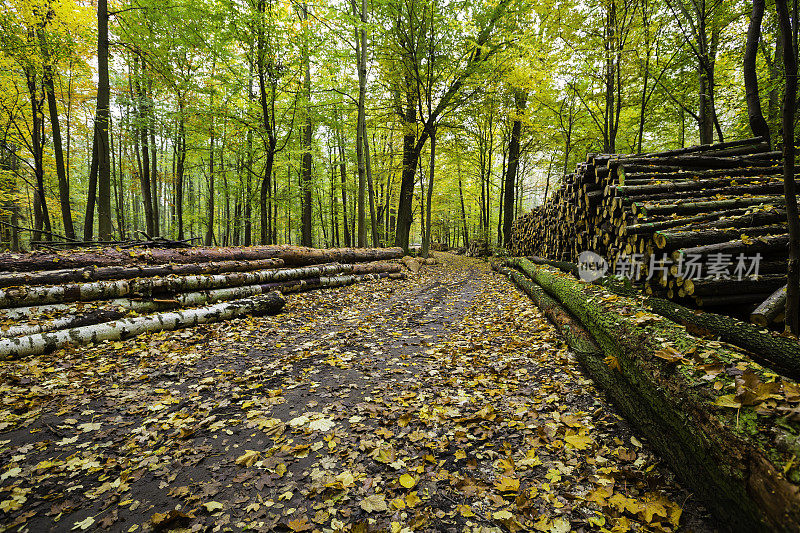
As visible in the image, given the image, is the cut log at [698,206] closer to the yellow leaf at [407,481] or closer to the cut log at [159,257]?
the yellow leaf at [407,481]

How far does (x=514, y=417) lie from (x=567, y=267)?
596 centimetres

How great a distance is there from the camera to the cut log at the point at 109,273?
4662 mm

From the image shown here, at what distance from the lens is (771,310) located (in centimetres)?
306

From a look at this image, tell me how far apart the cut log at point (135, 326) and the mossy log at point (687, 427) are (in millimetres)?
5871

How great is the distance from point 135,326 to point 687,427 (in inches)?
261

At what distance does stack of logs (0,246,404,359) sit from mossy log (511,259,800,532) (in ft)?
19.6

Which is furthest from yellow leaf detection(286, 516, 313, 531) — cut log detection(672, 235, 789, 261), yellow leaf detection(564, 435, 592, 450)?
cut log detection(672, 235, 789, 261)

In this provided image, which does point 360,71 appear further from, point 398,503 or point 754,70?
point 398,503

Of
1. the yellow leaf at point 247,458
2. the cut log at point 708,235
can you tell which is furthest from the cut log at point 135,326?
the cut log at point 708,235

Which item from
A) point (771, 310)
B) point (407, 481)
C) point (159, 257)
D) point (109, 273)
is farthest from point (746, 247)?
point (159, 257)

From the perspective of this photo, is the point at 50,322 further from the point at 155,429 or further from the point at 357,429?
the point at 357,429

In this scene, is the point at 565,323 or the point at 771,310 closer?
the point at 771,310

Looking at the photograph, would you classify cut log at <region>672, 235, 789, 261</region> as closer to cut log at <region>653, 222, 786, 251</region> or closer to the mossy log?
cut log at <region>653, 222, 786, 251</region>

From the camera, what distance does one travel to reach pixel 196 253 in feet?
22.6
